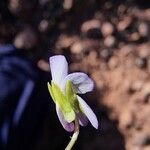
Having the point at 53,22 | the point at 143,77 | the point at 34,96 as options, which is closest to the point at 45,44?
the point at 53,22

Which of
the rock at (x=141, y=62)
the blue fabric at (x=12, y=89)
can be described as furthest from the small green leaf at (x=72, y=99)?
the rock at (x=141, y=62)

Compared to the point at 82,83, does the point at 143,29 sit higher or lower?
lower

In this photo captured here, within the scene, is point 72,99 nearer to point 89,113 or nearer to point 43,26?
point 89,113

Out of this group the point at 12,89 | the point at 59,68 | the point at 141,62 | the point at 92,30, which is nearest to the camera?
the point at 59,68

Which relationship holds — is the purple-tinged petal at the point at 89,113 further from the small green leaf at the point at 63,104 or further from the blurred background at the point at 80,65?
the blurred background at the point at 80,65

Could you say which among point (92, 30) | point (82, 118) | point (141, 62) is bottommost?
point (141, 62)

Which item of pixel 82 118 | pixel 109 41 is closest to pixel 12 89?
pixel 109 41

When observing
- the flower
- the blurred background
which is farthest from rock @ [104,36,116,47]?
the flower
